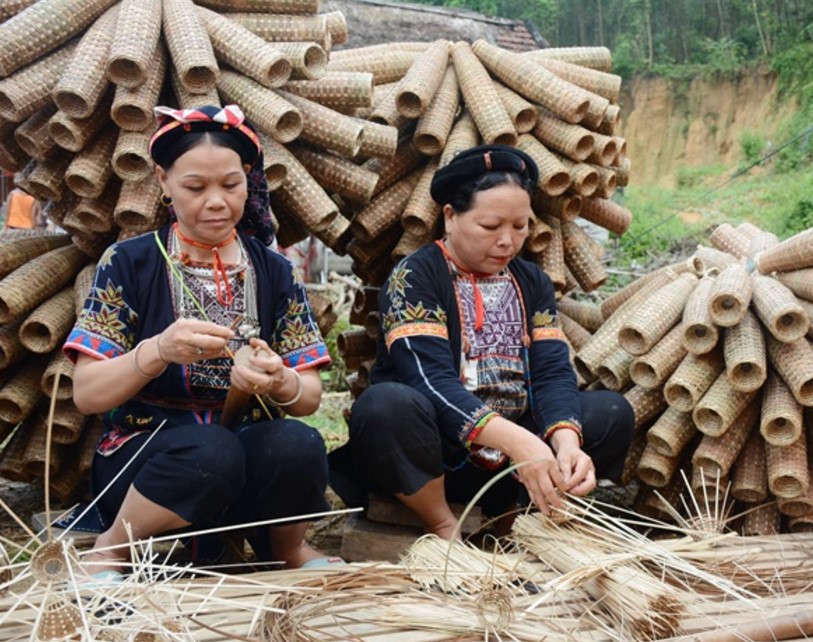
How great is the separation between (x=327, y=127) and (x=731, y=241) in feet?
6.02

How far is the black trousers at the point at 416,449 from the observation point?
273cm

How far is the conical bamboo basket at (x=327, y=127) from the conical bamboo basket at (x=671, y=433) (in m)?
1.45

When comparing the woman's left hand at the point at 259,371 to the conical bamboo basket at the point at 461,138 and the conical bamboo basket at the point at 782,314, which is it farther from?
the conical bamboo basket at the point at 782,314

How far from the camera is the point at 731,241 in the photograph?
3.88 metres

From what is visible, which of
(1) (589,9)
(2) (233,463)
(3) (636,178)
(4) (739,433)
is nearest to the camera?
(2) (233,463)

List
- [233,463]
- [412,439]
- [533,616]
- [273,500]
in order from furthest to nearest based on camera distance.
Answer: [412,439] < [273,500] < [233,463] < [533,616]

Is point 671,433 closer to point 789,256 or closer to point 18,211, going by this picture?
point 789,256

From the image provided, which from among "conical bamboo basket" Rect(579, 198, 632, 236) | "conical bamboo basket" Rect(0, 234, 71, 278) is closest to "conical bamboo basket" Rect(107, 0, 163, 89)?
"conical bamboo basket" Rect(0, 234, 71, 278)

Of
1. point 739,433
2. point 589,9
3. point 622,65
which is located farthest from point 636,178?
point 739,433

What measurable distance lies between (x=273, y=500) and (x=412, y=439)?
0.45 metres

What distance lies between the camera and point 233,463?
2.39 meters

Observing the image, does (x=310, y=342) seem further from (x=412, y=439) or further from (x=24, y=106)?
(x=24, y=106)

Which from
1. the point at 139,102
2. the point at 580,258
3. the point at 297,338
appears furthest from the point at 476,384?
the point at 139,102

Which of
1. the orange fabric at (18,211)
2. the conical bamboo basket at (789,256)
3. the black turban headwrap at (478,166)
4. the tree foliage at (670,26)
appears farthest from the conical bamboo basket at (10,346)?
the tree foliage at (670,26)
